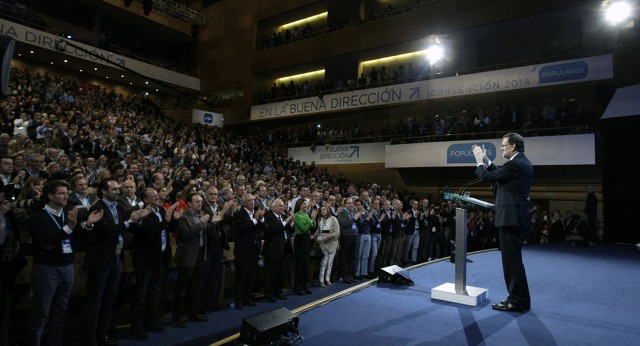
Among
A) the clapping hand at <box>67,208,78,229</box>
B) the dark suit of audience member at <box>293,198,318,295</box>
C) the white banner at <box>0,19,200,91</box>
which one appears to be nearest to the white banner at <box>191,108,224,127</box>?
the white banner at <box>0,19,200,91</box>

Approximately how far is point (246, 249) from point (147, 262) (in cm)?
137

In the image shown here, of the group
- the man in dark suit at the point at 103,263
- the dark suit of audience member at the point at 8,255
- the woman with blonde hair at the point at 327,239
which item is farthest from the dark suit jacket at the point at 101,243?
the woman with blonde hair at the point at 327,239

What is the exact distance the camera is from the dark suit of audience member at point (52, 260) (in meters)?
2.89

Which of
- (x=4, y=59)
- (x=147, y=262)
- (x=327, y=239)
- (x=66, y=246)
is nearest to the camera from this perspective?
(x=4, y=59)

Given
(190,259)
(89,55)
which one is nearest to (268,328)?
(190,259)

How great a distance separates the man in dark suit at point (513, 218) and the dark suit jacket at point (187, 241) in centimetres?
316

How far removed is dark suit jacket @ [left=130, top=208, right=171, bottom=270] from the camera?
3.83m

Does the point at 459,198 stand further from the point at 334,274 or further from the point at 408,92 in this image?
the point at 408,92

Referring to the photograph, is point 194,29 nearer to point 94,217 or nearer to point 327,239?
point 327,239

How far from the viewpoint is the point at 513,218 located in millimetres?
3234

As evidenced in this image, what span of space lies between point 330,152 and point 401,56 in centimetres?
590

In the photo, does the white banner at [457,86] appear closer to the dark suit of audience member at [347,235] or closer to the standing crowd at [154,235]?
the standing crowd at [154,235]

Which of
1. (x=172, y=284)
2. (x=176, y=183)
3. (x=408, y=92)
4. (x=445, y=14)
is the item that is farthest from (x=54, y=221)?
(x=445, y=14)

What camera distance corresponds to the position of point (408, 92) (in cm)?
1502
